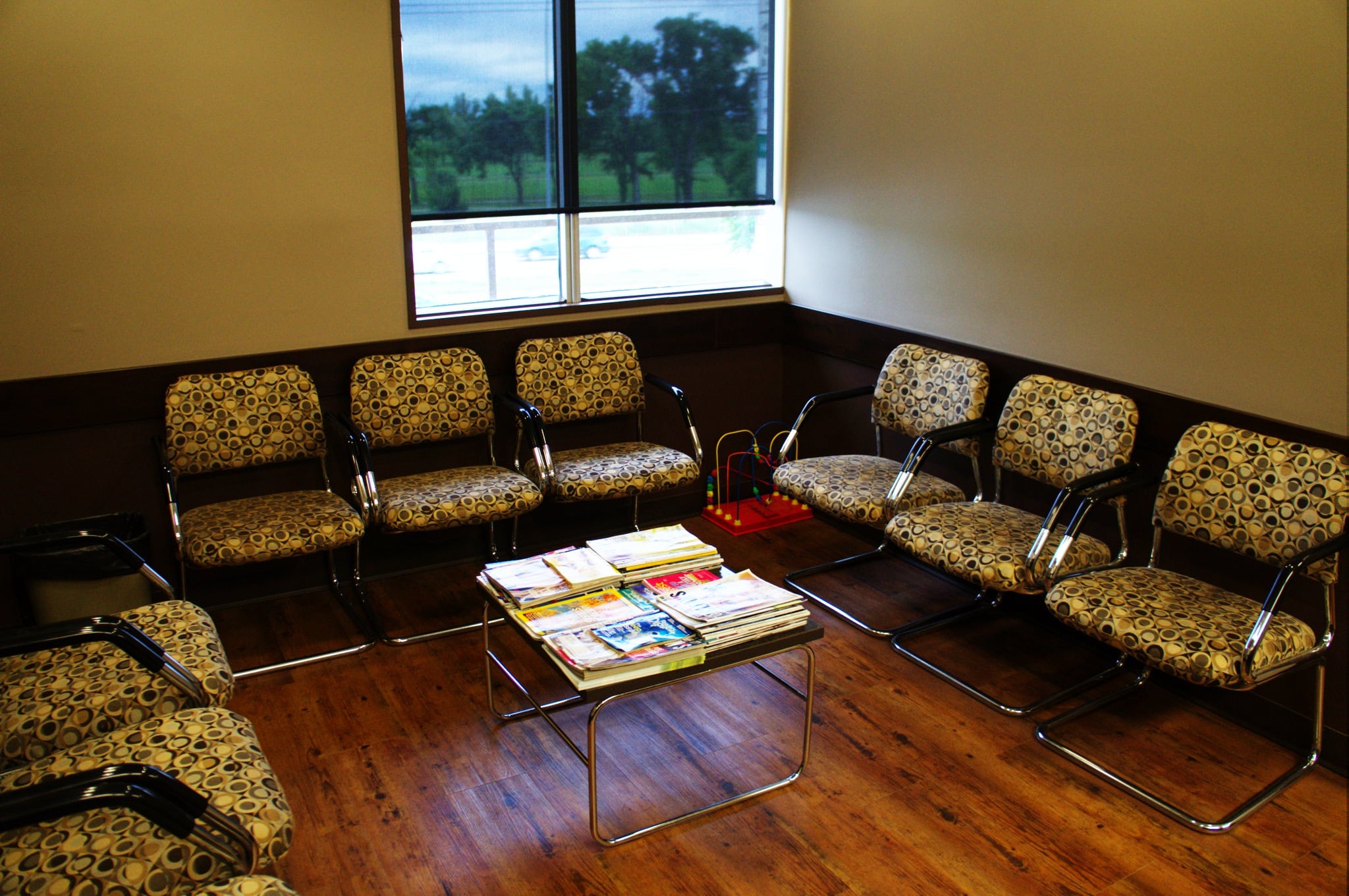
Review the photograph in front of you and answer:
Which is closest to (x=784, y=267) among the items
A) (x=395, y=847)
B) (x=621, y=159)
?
(x=621, y=159)

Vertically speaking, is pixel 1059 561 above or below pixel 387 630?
above

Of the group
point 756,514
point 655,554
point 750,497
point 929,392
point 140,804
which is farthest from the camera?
point 750,497

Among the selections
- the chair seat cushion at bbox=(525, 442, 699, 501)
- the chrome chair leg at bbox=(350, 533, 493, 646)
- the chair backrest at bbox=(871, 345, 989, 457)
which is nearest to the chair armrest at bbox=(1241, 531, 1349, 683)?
the chair backrest at bbox=(871, 345, 989, 457)

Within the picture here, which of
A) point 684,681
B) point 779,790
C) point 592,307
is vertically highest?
point 592,307

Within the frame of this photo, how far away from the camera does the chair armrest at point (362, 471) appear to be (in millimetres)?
3713

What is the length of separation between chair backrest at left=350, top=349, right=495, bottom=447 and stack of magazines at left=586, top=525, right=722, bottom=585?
1.16 meters

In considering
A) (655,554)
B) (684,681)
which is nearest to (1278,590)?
(684,681)

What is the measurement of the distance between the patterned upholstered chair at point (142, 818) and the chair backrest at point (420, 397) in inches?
77.6

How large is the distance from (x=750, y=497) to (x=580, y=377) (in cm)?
124

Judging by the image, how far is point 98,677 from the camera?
99.8 inches

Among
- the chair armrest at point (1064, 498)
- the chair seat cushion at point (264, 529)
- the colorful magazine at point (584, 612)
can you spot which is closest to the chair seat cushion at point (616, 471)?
the chair seat cushion at point (264, 529)

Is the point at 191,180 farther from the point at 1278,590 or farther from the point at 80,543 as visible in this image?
the point at 1278,590

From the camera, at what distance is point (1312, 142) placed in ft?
9.70

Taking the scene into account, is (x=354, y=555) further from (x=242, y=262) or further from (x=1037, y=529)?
(x=1037, y=529)
